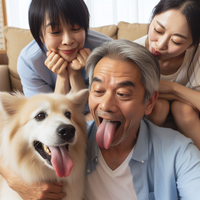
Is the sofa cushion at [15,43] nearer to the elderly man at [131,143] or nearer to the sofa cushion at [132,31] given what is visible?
the sofa cushion at [132,31]

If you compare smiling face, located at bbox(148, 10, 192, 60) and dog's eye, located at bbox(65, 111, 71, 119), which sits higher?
smiling face, located at bbox(148, 10, 192, 60)

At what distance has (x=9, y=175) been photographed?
1070 mm

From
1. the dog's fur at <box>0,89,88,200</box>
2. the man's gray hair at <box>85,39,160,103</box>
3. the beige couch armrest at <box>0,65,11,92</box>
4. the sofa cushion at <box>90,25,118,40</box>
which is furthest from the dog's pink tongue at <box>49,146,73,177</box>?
the sofa cushion at <box>90,25,118,40</box>

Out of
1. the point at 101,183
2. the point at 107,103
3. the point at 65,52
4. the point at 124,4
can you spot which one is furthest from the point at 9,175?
the point at 124,4

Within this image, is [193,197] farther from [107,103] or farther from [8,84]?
[8,84]

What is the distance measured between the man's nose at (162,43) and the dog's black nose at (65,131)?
30.9 inches

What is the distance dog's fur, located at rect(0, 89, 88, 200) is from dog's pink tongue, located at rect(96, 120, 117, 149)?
117mm

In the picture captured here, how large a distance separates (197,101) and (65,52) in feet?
3.05

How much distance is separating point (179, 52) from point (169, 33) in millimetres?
160

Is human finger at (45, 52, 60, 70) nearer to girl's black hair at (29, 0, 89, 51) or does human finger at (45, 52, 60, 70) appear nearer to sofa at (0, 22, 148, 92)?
girl's black hair at (29, 0, 89, 51)

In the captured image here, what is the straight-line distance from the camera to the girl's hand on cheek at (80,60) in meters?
1.46

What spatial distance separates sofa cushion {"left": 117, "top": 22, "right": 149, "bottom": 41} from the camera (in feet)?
8.32

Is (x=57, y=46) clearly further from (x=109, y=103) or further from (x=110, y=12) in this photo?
(x=110, y=12)

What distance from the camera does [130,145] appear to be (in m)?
1.19
